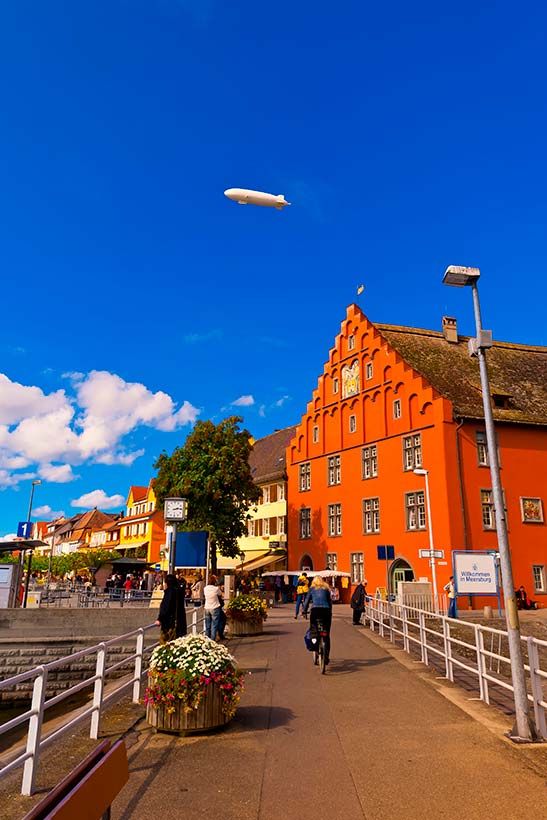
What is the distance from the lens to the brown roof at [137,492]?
78.5 m

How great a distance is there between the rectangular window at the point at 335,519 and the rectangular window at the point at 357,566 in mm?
2151

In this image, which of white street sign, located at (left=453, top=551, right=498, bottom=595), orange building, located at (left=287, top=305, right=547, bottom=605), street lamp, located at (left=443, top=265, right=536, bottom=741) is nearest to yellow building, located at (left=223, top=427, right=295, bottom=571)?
orange building, located at (left=287, top=305, right=547, bottom=605)

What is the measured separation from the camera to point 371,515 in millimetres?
38812

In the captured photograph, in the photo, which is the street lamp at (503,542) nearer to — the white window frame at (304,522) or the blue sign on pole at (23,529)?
the blue sign on pole at (23,529)

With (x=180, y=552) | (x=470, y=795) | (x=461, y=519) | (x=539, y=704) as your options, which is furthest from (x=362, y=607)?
(x=470, y=795)

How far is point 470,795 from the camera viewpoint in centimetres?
537

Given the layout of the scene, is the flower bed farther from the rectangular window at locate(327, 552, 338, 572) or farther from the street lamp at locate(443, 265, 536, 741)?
the rectangular window at locate(327, 552, 338, 572)

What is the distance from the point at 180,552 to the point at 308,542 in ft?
80.2

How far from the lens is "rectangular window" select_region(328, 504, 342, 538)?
1642 inches

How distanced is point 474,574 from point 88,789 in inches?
893

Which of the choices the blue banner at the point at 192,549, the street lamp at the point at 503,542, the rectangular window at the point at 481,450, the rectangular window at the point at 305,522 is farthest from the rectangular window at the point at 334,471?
the street lamp at the point at 503,542

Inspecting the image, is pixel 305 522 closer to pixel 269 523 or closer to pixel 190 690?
pixel 269 523

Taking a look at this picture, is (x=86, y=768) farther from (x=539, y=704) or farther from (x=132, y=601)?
(x=132, y=601)

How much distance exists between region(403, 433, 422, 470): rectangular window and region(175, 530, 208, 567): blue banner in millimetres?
17676
